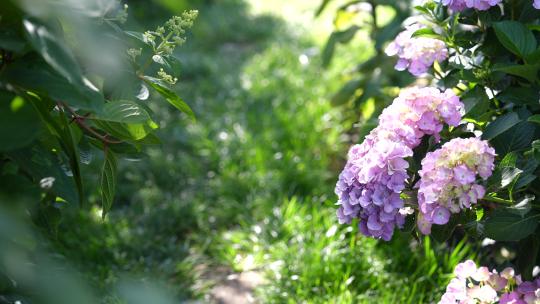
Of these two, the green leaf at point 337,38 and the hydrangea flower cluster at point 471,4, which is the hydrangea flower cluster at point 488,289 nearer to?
the hydrangea flower cluster at point 471,4

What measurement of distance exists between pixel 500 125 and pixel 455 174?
28 cm

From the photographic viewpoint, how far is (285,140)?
3.20 metres

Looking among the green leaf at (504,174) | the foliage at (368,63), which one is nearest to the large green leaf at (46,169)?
the green leaf at (504,174)

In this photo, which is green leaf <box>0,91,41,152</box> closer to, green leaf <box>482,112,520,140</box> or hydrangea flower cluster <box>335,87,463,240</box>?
hydrangea flower cluster <box>335,87,463,240</box>

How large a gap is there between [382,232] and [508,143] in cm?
37

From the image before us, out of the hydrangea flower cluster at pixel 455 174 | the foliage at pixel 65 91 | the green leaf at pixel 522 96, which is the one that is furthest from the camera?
the green leaf at pixel 522 96

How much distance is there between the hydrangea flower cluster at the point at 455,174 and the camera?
1223mm

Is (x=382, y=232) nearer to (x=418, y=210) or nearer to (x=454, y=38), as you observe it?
(x=418, y=210)

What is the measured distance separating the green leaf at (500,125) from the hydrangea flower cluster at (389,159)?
94mm

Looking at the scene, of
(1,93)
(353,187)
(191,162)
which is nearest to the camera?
(1,93)

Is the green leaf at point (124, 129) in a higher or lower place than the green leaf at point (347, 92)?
lower

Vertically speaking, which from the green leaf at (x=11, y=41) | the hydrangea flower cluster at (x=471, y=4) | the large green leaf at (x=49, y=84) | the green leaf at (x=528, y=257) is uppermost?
the hydrangea flower cluster at (x=471, y=4)

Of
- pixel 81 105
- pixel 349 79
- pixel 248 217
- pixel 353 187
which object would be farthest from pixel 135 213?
pixel 81 105

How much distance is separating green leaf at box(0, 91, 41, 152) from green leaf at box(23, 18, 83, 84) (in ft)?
0.24
